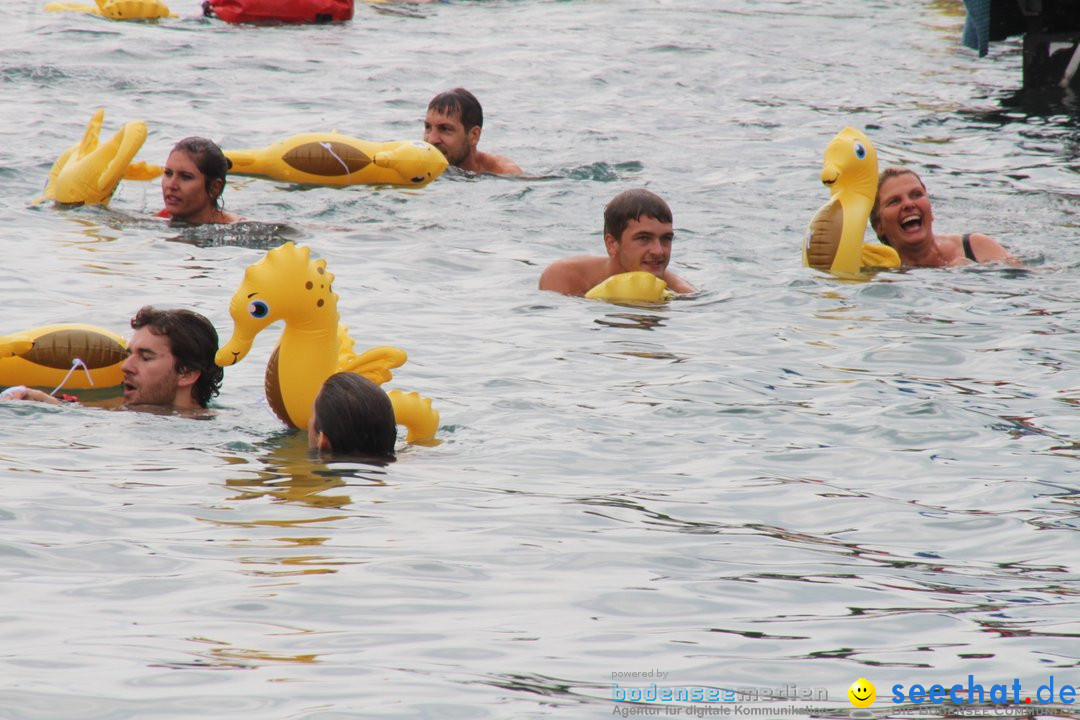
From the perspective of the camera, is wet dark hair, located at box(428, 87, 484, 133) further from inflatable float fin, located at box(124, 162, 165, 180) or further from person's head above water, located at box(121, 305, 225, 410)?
person's head above water, located at box(121, 305, 225, 410)

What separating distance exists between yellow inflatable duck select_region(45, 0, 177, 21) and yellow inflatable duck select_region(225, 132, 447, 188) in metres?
10.5

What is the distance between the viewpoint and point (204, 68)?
752 inches

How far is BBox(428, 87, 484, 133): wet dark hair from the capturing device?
1376 centimetres

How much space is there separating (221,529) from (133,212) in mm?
7275

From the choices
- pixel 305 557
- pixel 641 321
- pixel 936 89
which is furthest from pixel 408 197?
pixel 936 89

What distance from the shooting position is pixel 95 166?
11484mm

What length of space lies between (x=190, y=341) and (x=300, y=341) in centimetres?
97

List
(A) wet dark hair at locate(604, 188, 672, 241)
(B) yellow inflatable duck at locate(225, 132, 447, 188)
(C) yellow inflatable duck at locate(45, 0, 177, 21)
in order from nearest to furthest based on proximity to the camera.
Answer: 1. (A) wet dark hair at locate(604, 188, 672, 241)
2. (B) yellow inflatable duck at locate(225, 132, 447, 188)
3. (C) yellow inflatable duck at locate(45, 0, 177, 21)

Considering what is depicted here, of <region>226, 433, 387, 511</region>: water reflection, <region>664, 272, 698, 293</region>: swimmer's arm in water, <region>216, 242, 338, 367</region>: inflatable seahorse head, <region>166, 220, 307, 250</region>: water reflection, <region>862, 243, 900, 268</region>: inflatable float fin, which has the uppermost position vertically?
<region>216, 242, 338, 367</region>: inflatable seahorse head

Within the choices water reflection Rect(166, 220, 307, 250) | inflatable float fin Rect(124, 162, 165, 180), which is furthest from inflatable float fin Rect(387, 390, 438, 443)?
inflatable float fin Rect(124, 162, 165, 180)

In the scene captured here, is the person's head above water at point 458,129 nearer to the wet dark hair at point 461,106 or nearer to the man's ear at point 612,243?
the wet dark hair at point 461,106

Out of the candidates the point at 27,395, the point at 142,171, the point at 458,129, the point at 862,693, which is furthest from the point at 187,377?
the point at 458,129

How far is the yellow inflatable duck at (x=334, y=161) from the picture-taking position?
12.5 m

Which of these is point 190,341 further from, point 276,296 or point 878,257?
point 878,257
